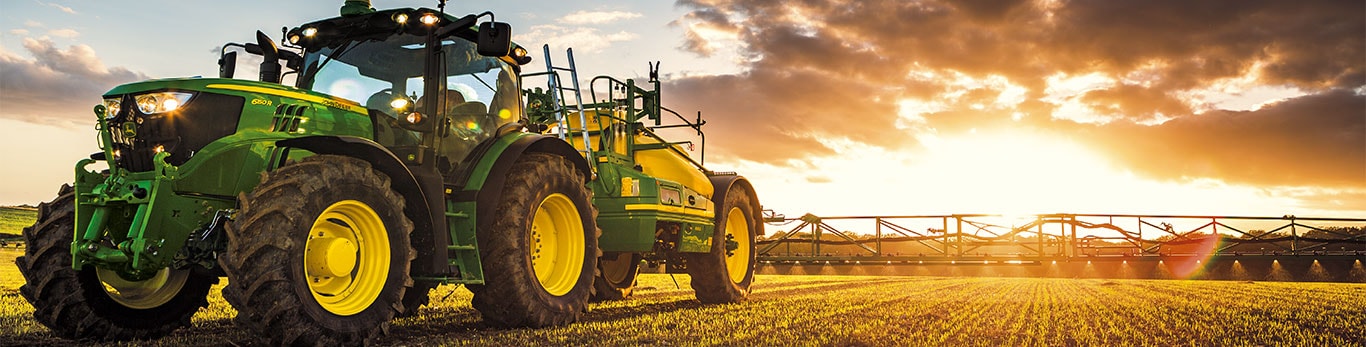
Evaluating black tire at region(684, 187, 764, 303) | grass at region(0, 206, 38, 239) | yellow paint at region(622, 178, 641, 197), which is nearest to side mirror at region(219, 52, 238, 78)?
yellow paint at region(622, 178, 641, 197)

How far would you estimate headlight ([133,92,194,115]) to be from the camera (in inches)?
204

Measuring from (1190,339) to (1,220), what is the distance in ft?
112

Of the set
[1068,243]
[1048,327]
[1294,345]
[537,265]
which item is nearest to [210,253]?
[537,265]

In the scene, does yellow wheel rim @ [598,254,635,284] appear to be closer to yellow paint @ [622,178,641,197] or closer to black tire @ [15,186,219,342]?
yellow paint @ [622,178,641,197]

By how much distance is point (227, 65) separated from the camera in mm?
6785

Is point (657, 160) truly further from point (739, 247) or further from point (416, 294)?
point (416, 294)

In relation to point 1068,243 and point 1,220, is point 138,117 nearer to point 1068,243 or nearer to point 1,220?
point 1068,243

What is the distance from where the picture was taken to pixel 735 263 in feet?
35.2

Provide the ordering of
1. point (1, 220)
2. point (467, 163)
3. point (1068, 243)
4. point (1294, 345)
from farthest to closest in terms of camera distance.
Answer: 1. point (1, 220)
2. point (1068, 243)
3. point (467, 163)
4. point (1294, 345)

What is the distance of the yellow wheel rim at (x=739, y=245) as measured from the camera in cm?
1061

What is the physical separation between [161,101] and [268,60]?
6.21 feet

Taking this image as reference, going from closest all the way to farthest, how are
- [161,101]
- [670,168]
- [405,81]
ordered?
1. [161,101]
2. [405,81]
3. [670,168]

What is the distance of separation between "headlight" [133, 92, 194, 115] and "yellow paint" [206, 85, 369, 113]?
0.19 metres

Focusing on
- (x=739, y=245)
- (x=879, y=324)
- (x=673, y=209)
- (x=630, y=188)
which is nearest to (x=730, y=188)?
(x=739, y=245)
